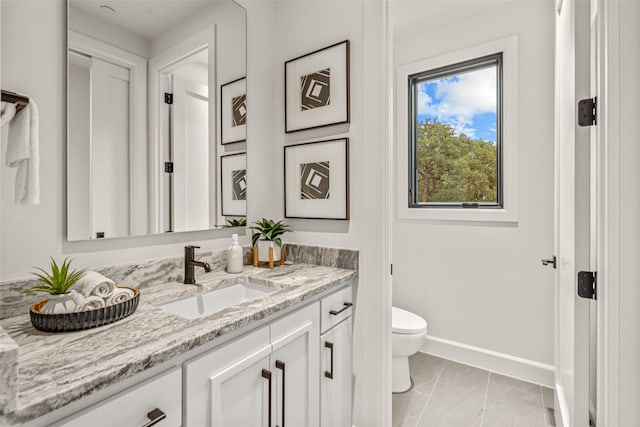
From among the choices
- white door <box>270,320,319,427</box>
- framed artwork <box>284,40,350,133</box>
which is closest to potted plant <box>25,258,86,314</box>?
white door <box>270,320,319,427</box>

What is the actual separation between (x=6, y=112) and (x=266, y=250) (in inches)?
43.0

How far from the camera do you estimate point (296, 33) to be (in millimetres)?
1824

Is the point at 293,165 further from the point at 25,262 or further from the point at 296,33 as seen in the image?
the point at 25,262

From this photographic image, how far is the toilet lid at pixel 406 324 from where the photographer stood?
1963mm

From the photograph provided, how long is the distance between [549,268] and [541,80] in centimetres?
124

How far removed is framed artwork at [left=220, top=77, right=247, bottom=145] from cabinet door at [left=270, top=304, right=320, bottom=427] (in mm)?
955

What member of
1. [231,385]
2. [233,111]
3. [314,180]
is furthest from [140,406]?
[233,111]

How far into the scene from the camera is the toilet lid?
1.96 meters

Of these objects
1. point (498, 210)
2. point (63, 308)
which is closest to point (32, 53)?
point (63, 308)

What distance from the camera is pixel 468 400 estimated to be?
1991mm

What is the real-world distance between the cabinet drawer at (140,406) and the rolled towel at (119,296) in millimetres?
297

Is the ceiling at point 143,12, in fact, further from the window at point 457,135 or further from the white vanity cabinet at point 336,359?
the window at point 457,135

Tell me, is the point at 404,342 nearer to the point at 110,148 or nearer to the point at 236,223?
the point at 236,223

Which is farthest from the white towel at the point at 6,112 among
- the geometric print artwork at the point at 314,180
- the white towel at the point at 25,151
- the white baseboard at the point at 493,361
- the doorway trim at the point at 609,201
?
the white baseboard at the point at 493,361
